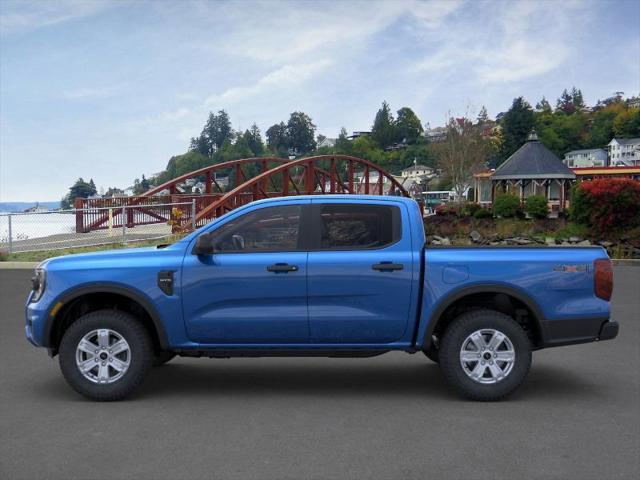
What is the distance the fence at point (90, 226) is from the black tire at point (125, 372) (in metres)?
17.2

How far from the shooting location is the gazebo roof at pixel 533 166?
48.2 m

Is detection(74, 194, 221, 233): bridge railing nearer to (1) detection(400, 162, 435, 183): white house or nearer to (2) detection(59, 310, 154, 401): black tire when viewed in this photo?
(2) detection(59, 310, 154, 401): black tire

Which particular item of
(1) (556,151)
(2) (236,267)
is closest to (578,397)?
(2) (236,267)

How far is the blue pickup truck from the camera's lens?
5.86 meters

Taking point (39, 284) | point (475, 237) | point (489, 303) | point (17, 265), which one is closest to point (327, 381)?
point (489, 303)

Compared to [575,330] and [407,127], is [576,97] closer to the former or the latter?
[407,127]

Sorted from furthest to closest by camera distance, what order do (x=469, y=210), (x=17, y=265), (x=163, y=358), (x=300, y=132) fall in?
(x=300, y=132) → (x=469, y=210) → (x=17, y=265) → (x=163, y=358)

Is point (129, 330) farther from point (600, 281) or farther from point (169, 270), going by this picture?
point (600, 281)

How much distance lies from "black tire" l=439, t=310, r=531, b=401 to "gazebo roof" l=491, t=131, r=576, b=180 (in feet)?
146

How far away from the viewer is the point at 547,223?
3709 cm

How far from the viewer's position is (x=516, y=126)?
9994 centimetres

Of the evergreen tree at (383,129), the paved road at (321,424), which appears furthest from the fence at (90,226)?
the evergreen tree at (383,129)

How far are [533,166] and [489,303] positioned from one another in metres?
45.4

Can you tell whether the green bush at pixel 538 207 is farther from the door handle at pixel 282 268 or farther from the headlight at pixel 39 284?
the headlight at pixel 39 284
